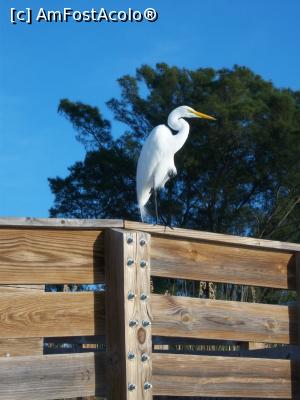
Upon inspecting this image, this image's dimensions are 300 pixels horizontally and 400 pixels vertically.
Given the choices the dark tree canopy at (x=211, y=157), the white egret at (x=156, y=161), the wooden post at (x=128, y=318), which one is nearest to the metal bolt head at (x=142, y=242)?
the wooden post at (x=128, y=318)

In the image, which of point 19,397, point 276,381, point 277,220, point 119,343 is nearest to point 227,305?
point 276,381

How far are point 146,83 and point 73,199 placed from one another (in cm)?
409

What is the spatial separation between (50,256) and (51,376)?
0.39m

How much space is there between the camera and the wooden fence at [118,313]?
89.4 inches

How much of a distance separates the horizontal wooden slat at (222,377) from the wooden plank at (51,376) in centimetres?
24

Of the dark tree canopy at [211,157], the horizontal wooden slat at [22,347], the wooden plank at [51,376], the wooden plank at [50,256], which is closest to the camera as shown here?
the wooden plank at [51,376]

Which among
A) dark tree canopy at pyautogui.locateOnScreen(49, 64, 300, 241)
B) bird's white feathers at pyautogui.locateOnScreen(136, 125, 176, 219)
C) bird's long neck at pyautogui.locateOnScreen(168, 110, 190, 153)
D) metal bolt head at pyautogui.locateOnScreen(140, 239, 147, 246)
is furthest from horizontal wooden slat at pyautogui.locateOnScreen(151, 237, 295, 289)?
dark tree canopy at pyautogui.locateOnScreen(49, 64, 300, 241)

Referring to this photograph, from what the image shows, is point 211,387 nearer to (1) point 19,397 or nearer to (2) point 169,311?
(2) point 169,311

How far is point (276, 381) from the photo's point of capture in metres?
2.92

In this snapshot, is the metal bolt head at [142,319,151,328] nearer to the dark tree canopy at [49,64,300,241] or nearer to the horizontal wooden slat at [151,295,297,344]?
the horizontal wooden slat at [151,295,297,344]

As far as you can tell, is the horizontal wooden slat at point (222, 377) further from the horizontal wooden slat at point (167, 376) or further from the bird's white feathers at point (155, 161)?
the bird's white feathers at point (155, 161)

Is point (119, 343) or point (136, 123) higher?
point (136, 123)

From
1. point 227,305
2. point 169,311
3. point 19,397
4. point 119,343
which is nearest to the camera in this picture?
point 19,397

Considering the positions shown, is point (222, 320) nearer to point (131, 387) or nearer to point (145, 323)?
point (145, 323)
